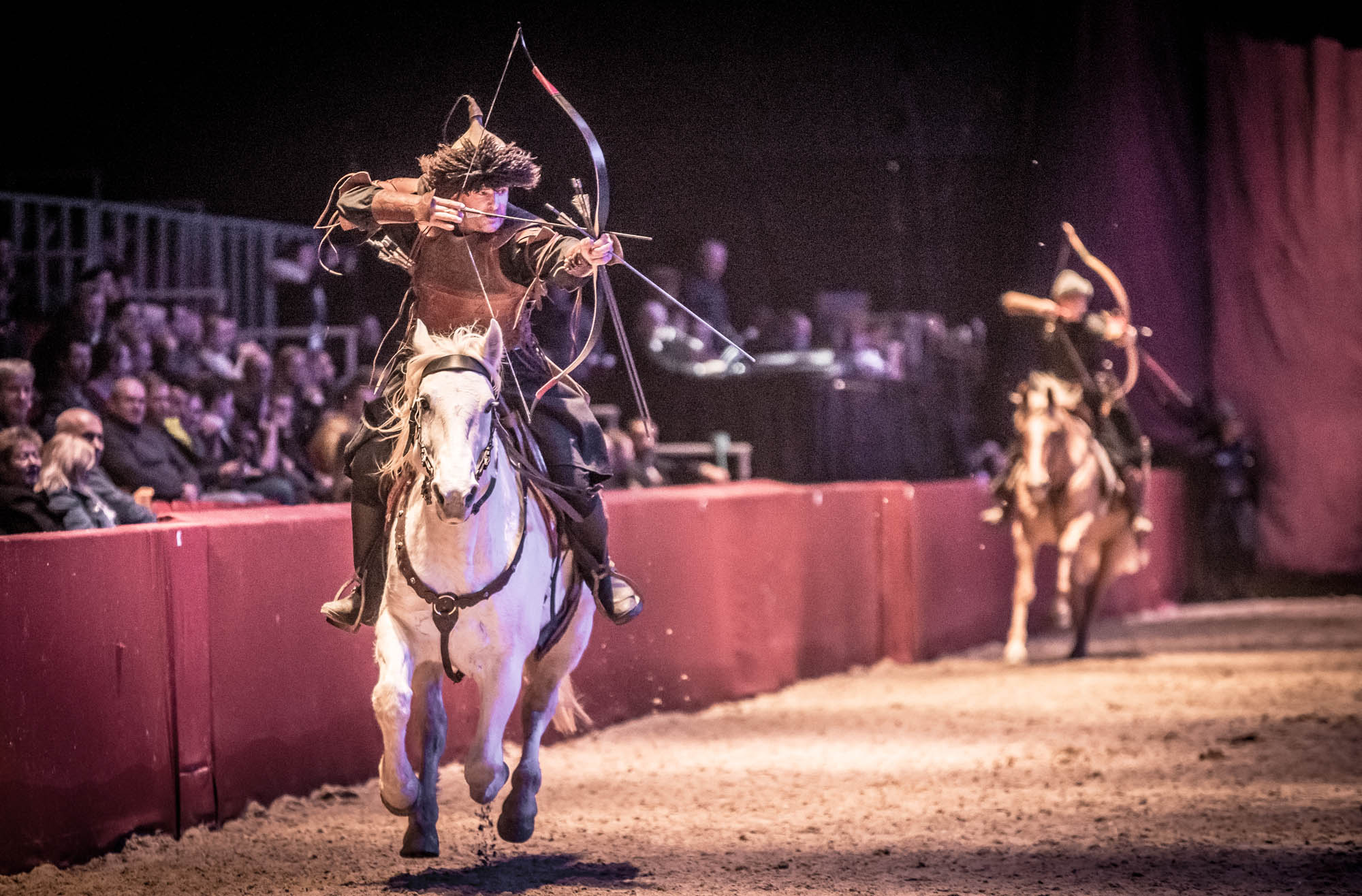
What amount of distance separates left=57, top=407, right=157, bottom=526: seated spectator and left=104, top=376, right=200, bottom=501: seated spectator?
134 cm

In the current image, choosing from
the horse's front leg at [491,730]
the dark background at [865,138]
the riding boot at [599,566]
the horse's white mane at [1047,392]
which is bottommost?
the horse's front leg at [491,730]

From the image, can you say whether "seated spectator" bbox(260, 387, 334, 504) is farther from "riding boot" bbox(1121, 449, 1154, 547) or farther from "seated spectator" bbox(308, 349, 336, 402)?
"riding boot" bbox(1121, 449, 1154, 547)

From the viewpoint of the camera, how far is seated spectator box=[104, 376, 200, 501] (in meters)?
8.68

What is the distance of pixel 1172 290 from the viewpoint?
62.2 feet

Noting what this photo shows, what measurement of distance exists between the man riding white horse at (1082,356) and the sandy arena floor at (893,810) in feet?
8.73

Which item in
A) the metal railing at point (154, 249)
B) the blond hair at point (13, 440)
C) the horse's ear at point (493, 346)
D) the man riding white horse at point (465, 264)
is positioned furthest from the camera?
the metal railing at point (154, 249)

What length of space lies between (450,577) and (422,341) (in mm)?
781

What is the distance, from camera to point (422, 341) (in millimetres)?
5102

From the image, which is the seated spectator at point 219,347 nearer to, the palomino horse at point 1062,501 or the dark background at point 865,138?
the dark background at point 865,138

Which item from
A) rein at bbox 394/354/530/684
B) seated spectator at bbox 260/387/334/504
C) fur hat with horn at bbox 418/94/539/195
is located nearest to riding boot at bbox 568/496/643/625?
rein at bbox 394/354/530/684

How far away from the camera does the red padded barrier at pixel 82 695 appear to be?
5.55 m

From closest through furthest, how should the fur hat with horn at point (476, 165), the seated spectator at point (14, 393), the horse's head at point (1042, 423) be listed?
1. the fur hat with horn at point (476, 165)
2. the seated spectator at point (14, 393)
3. the horse's head at point (1042, 423)

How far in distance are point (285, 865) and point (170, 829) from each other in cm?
75

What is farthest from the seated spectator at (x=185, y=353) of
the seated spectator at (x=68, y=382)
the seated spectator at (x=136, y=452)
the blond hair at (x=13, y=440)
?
the blond hair at (x=13, y=440)
